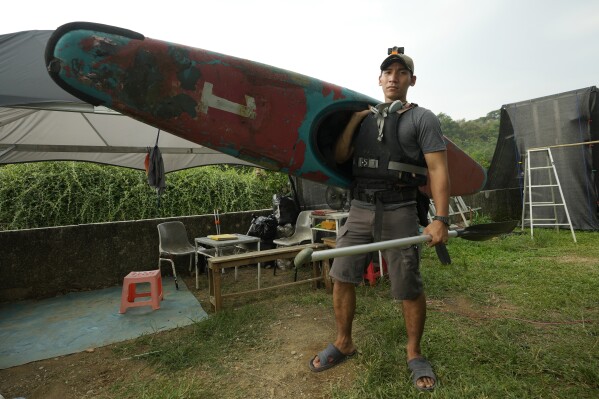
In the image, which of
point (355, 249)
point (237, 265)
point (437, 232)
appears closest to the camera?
point (355, 249)

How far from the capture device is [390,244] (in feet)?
5.30

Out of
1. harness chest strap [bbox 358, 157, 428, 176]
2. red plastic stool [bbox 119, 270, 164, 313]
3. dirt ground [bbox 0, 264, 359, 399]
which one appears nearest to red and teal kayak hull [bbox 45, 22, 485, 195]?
harness chest strap [bbox 358, 157, 428, 176]

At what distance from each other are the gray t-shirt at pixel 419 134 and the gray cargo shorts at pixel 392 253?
0.07 metres

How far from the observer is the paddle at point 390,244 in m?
1.41

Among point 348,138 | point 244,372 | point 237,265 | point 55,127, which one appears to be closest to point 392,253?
point 348,138

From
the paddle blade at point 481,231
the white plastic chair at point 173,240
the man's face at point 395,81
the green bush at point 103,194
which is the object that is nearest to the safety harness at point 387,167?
the man's face at point 395,81

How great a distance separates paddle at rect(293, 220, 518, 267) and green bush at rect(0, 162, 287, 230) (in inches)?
199

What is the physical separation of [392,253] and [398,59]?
1170mm

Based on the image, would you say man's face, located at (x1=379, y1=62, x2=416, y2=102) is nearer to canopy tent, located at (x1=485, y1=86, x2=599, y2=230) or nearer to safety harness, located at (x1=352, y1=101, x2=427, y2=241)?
safety harness, located at (x1=352, y1=101, x2=427, y2=241)

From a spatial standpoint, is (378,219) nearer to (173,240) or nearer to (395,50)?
(395,50)

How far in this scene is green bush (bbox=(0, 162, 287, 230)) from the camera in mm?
5160

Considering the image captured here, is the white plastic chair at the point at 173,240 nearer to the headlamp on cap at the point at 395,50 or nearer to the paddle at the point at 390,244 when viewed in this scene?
the paddle at the point at 390,244

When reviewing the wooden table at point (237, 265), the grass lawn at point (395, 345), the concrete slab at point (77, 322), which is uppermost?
the wooden table at point (237, 265)

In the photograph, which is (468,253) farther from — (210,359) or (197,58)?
(197,58)
